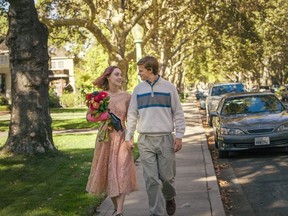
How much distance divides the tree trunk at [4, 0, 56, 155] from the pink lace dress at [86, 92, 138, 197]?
513 cm

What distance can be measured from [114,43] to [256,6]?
754cm

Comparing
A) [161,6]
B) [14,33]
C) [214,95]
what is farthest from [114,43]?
[14,33]

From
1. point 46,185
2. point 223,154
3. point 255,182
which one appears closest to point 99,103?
point 46,185

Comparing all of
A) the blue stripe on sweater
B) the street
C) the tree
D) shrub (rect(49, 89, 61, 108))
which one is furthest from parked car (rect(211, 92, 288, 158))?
shrub (rect(49, 89, 61, 108))

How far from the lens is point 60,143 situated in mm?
16094

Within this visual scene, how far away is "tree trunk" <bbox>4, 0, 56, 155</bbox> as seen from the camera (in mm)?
11094

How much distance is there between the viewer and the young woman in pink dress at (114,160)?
20.1 feet

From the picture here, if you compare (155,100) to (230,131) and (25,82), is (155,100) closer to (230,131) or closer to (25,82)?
(25,82)

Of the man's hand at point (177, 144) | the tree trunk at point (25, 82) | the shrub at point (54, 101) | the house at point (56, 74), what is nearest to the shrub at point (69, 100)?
the shrub at point (54, 101)

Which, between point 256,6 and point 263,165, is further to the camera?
point 256,6

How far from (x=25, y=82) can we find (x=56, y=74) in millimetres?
61381

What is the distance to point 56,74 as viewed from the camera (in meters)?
71.7

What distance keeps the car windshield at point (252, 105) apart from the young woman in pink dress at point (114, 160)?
7.25 meters

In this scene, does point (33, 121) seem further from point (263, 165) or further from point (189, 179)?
point (263, 165)
